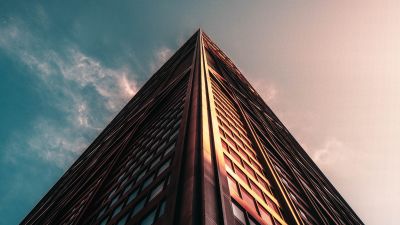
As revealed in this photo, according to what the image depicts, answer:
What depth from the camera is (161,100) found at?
44219 millimetres

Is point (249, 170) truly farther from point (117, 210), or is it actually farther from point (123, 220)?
point (123, 220)

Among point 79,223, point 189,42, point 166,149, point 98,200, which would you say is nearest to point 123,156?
point 98,200

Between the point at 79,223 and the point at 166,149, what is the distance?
909cm

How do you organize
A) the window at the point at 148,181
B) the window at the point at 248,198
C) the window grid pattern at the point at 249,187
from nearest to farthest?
the window grid pattern at the point at 249,187 < the window at the point at 248,198 < the window at the point at 148,181

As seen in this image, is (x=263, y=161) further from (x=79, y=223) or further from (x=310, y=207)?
(x=79, y=223)

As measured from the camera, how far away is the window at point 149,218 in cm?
1454

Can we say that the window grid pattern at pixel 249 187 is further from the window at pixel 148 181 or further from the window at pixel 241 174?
the window at pixel 148 181

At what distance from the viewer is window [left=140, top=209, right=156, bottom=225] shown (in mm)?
14535

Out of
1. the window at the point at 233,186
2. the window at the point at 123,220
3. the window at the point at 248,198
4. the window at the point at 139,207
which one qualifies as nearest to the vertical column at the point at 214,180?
the window at the point at 233,186

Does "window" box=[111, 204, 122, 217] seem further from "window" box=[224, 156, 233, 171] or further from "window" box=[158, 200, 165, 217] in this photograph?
"window" box=[224, 156, 233, 171]

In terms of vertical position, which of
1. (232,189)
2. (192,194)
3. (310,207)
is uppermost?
(310,207)

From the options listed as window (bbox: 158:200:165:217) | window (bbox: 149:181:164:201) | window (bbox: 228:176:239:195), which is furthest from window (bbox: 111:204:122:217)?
window (bbox: 228:176:239:195)

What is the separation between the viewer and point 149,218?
14.9 meters

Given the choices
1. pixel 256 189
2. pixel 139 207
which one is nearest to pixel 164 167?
pixel 139 207
